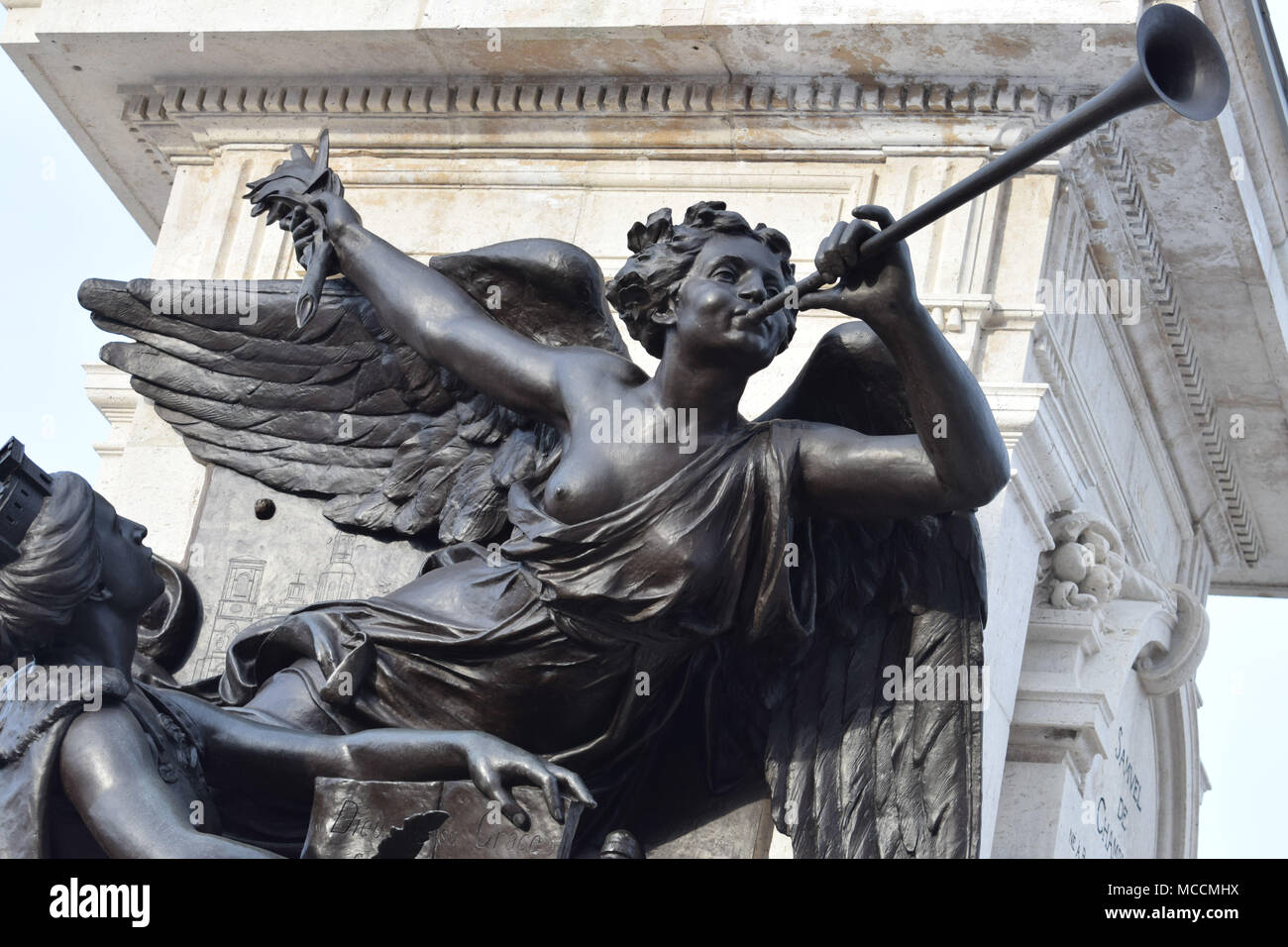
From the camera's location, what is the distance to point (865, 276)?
6277mm

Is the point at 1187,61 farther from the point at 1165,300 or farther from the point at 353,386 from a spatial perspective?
the point at 1165,300

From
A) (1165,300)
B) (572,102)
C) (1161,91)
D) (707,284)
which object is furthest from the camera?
(1165,300)

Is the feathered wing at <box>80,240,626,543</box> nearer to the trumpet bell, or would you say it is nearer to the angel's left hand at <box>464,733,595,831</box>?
the angel's left hand at <box>464,733,595,831</box>

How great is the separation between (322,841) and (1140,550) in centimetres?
434

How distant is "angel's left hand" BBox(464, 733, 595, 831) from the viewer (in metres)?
6.41

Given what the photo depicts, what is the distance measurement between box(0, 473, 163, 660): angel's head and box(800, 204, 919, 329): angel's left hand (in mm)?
2144

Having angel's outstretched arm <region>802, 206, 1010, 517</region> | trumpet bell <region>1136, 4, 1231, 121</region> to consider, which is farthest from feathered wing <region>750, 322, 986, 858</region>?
trumpet bell <region>1136, 4, 1231, 121</region>

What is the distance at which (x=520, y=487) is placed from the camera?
7246 millimetres

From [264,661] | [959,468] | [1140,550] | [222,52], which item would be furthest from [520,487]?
[1140,550]

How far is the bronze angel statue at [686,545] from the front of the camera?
6.60 metres

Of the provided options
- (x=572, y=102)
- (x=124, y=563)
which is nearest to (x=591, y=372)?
(x=124, y=563)

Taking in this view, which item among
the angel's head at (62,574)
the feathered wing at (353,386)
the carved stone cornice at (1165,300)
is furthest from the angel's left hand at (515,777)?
the carved stone cornice at (1165,300)

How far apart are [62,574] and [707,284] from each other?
196 centimetres
